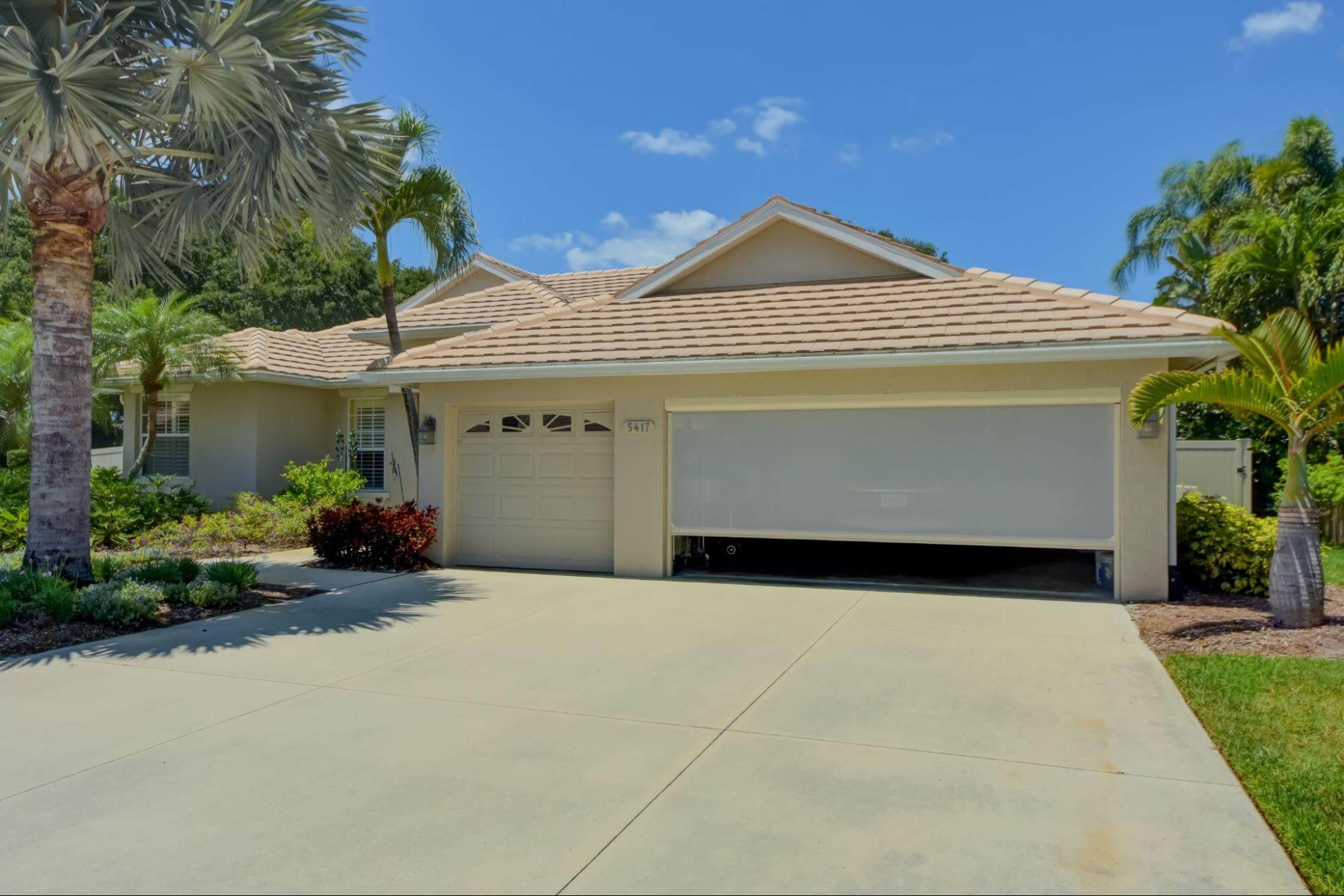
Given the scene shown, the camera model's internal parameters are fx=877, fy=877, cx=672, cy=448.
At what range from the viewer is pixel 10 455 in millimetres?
18359

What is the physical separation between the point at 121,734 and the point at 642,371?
6.85 meters

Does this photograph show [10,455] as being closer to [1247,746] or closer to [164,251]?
[164,251]

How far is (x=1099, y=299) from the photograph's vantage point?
10.2 m

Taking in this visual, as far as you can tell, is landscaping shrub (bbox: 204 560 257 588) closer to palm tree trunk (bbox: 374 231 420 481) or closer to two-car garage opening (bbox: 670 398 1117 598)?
palm tree trunk (bbox: 374 231 420 481)

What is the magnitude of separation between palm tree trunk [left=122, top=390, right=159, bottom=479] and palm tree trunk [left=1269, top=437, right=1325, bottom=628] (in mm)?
17407

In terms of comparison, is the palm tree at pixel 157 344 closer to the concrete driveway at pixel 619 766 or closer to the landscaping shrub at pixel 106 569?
the landscaping shrub at pixel 106 569

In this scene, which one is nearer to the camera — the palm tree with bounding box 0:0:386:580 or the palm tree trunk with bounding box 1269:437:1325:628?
the palm tree trunk with bounding box 1269:437:1325:628

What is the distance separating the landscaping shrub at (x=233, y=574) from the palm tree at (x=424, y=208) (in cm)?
334

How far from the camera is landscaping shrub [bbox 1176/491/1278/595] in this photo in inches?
379

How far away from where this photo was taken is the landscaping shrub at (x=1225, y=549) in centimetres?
962

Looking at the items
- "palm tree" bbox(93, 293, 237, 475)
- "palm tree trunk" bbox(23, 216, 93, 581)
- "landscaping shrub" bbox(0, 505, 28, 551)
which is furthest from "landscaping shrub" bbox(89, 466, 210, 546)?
"palm tree trunk" bbox(23, 216, 93, 581)

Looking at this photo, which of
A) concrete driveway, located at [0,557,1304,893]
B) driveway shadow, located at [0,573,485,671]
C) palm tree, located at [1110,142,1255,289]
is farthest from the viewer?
palm tree, located at [1110,142,1255,289]

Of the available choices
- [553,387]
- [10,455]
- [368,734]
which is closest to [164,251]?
[553,387]

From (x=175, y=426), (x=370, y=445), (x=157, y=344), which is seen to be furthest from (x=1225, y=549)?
(x=175, y=426)
